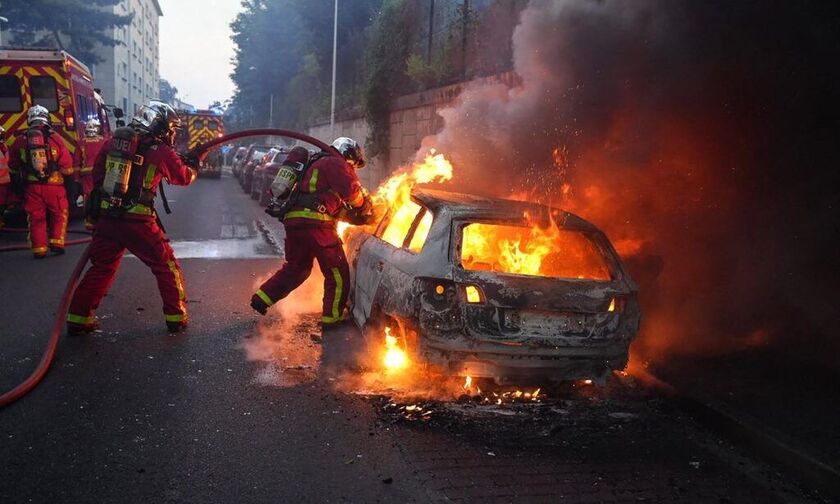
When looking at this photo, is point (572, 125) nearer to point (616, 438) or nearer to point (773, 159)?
point (773, 159)

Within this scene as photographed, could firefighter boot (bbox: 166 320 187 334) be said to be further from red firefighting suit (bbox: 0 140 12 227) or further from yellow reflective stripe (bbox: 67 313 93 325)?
red firefighting suit (bbox: 0 140 12 227)

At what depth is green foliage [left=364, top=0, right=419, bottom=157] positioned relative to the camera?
1978 cm

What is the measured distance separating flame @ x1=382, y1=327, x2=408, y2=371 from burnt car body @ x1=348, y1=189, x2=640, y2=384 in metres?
0.12

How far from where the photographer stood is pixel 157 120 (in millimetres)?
5516

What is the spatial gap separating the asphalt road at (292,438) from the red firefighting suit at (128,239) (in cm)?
37

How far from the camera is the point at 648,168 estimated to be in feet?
23.4

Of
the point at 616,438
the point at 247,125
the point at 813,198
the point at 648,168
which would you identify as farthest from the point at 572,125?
the point at 247,125

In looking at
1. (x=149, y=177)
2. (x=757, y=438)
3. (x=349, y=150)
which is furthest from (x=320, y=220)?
(x=757, y=438)

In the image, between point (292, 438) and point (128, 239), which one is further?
point (128, 239)

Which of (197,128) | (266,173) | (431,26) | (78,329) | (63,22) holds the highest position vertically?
(63,22)

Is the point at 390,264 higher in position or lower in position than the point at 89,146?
lower

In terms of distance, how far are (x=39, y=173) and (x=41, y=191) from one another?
0.77 feet

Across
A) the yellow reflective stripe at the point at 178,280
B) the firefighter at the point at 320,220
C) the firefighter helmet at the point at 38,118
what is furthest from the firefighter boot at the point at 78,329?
the firefighter helmet at the point at 38,118

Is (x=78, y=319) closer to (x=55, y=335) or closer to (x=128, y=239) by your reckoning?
(x=55, y=335)
